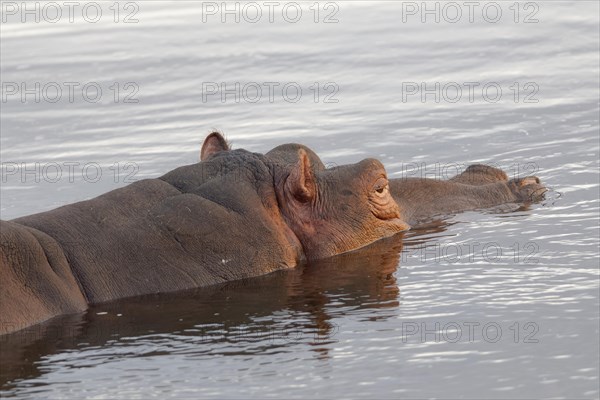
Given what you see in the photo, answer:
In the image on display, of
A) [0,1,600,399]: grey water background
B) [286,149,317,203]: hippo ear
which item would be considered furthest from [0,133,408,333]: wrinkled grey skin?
[0,1,600,399]: grey water background

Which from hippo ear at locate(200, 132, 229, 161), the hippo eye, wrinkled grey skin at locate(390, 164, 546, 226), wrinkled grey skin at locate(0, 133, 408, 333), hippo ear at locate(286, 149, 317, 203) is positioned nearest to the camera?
wrinkled grey skin at locate(0, 133, 408, 333)

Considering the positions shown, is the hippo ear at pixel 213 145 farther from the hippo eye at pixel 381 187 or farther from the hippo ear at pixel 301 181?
the hippo eye at pixel 381 187

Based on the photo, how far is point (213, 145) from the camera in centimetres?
1027

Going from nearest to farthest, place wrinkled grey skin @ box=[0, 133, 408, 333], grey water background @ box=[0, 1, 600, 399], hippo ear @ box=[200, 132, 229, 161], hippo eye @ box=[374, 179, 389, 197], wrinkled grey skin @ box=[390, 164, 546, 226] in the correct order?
grey water background @ box=[0, 1, 600, 399], wrinkled grey skin @ box=[0, 133, 408, 333], hippo eye @ box=[374, 179, 389, 197], hippo ear @ box=[200, 132, 229, 161], wrinkled grey skin @ box=[390, 164, 546, 226]

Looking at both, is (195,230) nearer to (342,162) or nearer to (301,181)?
(301,181)

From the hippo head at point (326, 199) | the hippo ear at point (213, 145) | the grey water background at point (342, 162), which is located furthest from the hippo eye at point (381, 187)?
the hippo ear at point (213, 145)

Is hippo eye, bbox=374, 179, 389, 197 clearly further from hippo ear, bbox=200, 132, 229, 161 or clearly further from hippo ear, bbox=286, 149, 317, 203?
hippo ear, bbox=200, 132, 229, 161

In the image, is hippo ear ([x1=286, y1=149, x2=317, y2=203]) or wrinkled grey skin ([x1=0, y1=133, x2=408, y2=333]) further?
hippo ear ([x1=286, y1=149, x2=317, y2=203])

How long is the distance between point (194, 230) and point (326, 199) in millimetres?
1005

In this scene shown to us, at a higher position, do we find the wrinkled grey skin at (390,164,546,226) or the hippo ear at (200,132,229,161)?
the hippo ear at (200,132,229,161)

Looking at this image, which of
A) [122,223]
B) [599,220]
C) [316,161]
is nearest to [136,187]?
[122,223]

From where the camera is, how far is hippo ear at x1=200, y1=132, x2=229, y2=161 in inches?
403

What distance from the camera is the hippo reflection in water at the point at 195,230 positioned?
28.0 ft

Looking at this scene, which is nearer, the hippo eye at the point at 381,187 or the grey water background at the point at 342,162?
the grey water background at the point at 342,162
